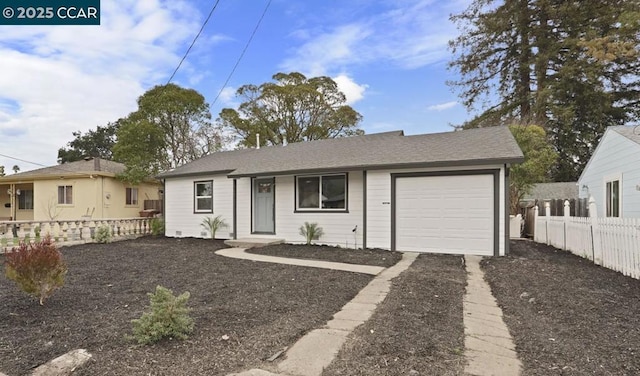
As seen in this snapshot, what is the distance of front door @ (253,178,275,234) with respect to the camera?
1206cm

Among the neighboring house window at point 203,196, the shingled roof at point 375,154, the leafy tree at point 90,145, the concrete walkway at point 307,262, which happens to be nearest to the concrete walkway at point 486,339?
the concrete walkway at point 307,262

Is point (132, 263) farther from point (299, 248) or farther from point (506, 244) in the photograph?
point (506, 244)

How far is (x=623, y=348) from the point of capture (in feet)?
10.5

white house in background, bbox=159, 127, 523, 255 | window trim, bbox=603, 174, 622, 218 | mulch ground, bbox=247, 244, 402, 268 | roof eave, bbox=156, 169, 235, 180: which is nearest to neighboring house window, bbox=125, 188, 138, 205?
roof eave, bbox=156, 169, 235, 180

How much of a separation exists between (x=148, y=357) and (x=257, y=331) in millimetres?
984

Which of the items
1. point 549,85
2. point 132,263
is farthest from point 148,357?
point 549,85

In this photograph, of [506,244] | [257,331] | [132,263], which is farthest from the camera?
[506,244]

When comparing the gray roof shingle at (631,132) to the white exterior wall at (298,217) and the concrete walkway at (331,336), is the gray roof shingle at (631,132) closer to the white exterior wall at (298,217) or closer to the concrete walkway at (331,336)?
the white exterior wall at (298,217)

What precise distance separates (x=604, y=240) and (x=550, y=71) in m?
22.2

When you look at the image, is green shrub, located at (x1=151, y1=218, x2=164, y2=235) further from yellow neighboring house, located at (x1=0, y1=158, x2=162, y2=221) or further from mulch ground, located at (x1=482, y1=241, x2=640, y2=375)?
mulch ground, located at (x1=482, y1=241, x2=640, y2=375)

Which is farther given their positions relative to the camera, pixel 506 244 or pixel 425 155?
pixel 425 155

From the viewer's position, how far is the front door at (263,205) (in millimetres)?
12062

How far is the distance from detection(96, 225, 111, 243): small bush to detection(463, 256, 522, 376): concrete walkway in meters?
11.8

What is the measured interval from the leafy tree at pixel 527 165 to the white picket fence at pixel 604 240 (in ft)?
13.9
